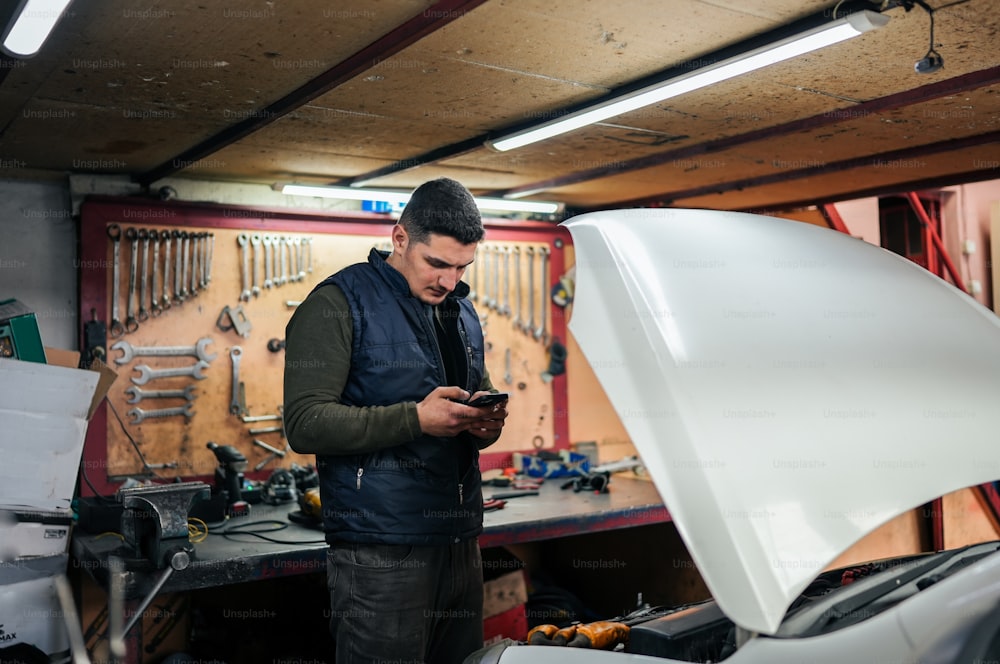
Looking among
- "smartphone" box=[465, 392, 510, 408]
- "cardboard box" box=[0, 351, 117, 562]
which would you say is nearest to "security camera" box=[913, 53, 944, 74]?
"smartphone" box=[465, 392, 510, 408]

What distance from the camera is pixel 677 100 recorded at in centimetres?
271

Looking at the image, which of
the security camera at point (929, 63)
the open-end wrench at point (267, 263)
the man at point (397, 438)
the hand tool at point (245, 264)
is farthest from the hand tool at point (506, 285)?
the security camera at point (929, 63)

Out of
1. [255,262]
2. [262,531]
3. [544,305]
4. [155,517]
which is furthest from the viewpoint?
[544,305]

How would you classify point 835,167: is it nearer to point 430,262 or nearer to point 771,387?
point 430,262

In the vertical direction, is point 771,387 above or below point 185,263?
below

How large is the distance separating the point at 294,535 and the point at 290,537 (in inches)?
1.3

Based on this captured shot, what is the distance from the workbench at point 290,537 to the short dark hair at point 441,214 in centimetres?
132

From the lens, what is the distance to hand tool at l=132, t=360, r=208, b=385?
3.78 meters

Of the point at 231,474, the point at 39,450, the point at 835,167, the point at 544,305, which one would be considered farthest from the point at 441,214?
the point at 544,305

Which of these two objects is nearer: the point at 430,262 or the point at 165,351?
the point at 430,262

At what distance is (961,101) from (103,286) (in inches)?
137

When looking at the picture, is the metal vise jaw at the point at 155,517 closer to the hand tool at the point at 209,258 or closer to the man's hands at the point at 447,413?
the man's hands at the point at 447,413

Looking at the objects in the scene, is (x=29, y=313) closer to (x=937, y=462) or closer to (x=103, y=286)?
(x=103, y=286)

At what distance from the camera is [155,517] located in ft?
8.95
